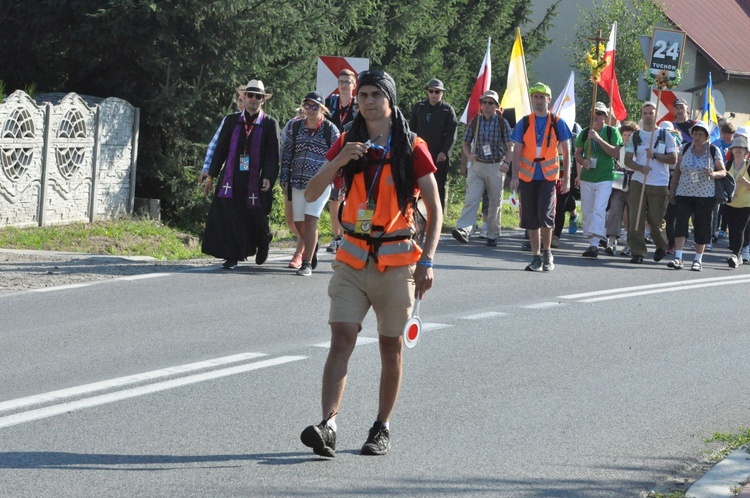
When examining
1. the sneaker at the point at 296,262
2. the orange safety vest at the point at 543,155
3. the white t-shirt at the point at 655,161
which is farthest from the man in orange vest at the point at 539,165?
the sneaker at the point at 296,262

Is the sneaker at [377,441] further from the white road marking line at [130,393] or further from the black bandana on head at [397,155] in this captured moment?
the white road marking line at [130,393]

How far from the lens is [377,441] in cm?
655

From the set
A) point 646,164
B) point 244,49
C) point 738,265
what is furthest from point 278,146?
point 738,265

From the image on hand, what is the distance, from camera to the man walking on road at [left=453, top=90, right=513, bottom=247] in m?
16.8

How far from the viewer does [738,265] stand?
56.0 ft

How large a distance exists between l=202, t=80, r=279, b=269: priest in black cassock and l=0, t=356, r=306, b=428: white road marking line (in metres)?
4.35

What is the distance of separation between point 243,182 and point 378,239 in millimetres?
6825

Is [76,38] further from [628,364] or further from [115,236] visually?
[628,364]

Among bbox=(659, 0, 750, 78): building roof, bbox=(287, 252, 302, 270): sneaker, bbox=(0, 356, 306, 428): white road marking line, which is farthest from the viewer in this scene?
bbox=(659, 0, 750, 78): building roof

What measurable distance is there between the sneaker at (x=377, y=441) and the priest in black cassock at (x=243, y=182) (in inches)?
261

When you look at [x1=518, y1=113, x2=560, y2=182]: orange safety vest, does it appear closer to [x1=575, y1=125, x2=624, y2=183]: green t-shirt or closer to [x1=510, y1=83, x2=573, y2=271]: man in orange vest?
[x1=510, y1=83, x2=573, y2=271]: man in orange vest

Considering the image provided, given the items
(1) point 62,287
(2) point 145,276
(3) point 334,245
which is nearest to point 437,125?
(3) point 334,245

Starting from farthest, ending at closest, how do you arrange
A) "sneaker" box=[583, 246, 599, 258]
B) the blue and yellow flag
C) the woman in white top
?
the blue and yellow flag < "sneaker" box=[583, 246, 599, 258] < the woman in white top

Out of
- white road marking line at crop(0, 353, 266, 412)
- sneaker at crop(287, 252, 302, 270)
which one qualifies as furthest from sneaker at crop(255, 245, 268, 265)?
white road marking line at crop(0, 353, 266, 412)
